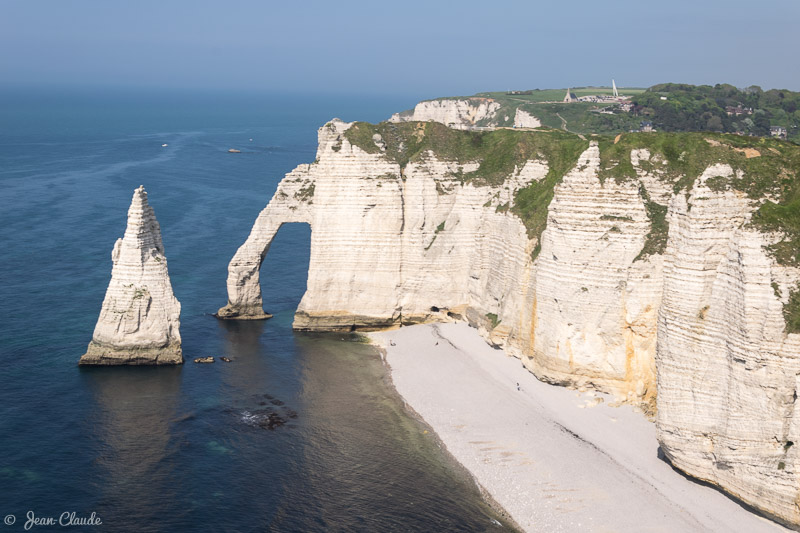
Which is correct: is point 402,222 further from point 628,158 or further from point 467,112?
point 467,112

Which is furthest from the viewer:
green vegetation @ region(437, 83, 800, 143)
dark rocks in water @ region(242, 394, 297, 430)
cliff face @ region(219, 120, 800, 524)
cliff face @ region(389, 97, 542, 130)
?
cliff face @ region(389, 97, 542, 130)

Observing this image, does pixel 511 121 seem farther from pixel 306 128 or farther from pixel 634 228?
pixel 306 128

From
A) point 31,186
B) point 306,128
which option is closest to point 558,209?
point 31,186

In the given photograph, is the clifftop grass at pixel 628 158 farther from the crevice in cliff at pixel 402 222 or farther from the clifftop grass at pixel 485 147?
the crevice in cliff at pixel 402 222

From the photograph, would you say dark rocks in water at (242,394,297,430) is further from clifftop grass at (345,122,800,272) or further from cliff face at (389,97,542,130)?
cliff face at (389,97,542,130)

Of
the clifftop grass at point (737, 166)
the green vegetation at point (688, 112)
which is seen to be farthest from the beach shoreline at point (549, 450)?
the green vegetation at point (688, 112)

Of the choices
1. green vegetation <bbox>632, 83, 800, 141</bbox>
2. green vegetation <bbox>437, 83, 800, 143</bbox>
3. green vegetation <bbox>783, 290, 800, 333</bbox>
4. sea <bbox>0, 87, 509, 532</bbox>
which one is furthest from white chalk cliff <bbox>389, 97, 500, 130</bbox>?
green vegetation <bbox>783, 290, 800, 333</bbox>

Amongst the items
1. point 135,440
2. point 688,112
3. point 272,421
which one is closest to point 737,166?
point 272,421
